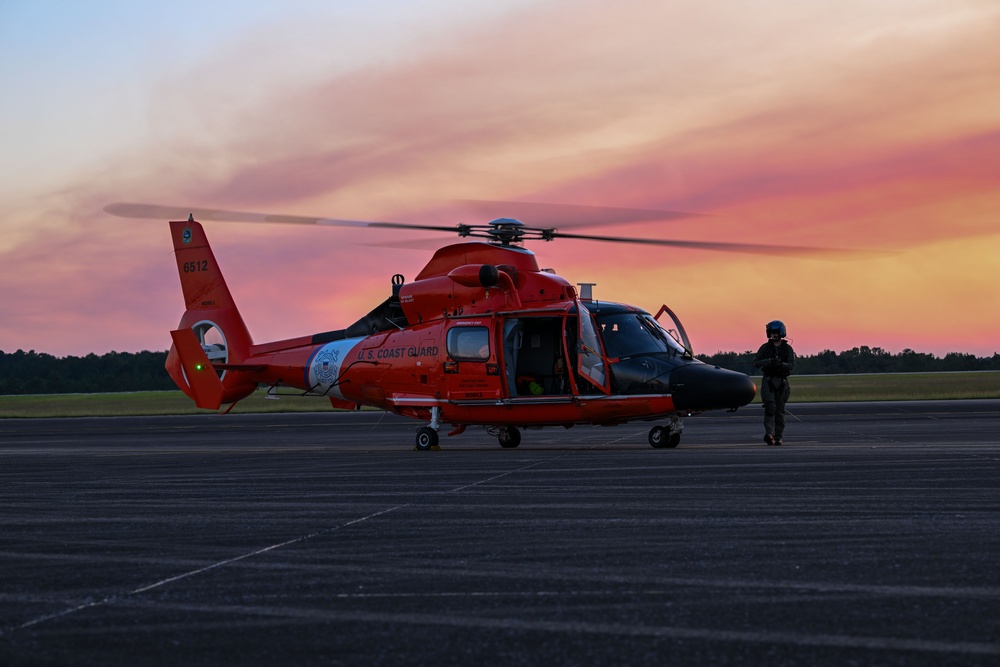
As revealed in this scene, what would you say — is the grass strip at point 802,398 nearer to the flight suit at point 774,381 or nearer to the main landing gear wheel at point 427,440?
the flight suit at point 774,381

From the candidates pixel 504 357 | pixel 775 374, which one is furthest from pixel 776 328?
pixel 504 357

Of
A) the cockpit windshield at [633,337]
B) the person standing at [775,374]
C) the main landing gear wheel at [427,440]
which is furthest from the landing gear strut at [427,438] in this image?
the person standing at [775,374]

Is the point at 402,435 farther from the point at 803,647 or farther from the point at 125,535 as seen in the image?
the point at 803,647

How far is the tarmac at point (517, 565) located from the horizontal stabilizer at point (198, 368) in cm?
993

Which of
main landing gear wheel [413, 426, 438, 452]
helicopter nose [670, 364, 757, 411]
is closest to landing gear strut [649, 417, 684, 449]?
helicopter nose [670, 364, 757, 411]

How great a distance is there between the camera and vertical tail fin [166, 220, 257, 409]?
25.9 meters

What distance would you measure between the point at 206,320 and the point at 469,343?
8488 mm

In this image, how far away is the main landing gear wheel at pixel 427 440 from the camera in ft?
71.4

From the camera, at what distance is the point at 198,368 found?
2541 cm

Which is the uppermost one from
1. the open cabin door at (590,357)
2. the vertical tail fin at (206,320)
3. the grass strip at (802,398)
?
the vertical tail fin at (206,320)

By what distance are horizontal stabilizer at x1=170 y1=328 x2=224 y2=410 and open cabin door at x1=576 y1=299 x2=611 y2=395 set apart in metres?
9.58

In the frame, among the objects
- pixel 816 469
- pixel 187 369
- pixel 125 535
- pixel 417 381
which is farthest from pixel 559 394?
pixel 125 535

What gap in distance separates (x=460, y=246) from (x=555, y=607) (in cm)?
1679

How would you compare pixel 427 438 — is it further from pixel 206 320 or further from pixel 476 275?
pixel 206 320
